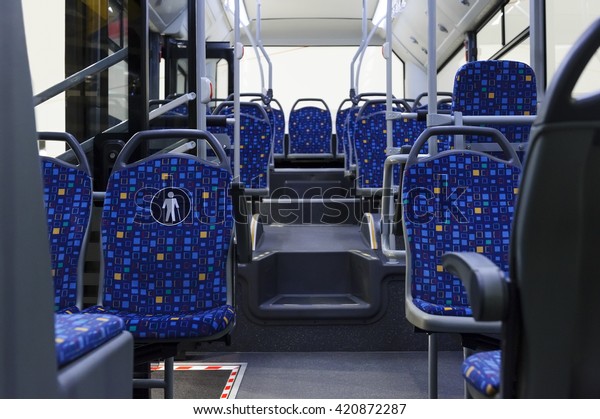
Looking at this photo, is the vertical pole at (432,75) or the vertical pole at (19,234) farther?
the vertical pole at (432,75)

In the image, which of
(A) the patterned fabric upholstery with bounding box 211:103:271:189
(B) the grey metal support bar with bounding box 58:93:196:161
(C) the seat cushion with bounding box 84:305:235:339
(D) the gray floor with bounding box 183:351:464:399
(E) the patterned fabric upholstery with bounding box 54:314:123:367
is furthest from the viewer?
(A) the patterned fabric upholstery with bounding box 211:103:271:189

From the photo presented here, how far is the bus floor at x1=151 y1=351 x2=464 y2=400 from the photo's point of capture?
2688 mm

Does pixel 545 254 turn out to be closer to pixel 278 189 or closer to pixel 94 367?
pixel 94 367

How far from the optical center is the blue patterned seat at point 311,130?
24.6 ft

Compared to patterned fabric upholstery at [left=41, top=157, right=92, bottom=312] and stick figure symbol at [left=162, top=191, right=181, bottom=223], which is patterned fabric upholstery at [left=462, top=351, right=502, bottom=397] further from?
patterned fabric upholstery at [left=41, top=157, right=92, bottom=312]

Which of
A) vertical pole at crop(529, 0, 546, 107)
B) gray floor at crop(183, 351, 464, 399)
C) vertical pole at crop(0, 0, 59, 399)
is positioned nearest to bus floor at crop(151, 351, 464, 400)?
gray floor at crop(183, 351, 464, 399)

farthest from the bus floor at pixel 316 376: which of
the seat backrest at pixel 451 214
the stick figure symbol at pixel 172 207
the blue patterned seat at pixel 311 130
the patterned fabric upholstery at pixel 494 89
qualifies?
the blue patterned seat at pixel 311 130

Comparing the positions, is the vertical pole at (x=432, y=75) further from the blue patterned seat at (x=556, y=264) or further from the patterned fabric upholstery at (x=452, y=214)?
the blue patterned seat at (x=556, y=264)

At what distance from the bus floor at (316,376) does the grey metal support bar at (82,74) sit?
1.53 m

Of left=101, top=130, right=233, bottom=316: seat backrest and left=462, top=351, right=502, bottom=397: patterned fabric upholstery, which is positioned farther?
left=101, top=130, right=233, bottom=316: seat backrest

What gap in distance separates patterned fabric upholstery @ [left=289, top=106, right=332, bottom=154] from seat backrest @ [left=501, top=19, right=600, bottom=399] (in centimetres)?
669

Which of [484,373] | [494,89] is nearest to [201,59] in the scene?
[494,89]

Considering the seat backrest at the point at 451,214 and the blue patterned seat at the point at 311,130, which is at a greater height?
the blue patterned seat at the point at 311,130

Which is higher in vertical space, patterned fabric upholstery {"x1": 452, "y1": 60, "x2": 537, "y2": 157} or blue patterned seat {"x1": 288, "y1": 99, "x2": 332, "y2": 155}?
blue patterned seat {"x1": 288, "y1": 99, "x2": 332, "y2": 155}
